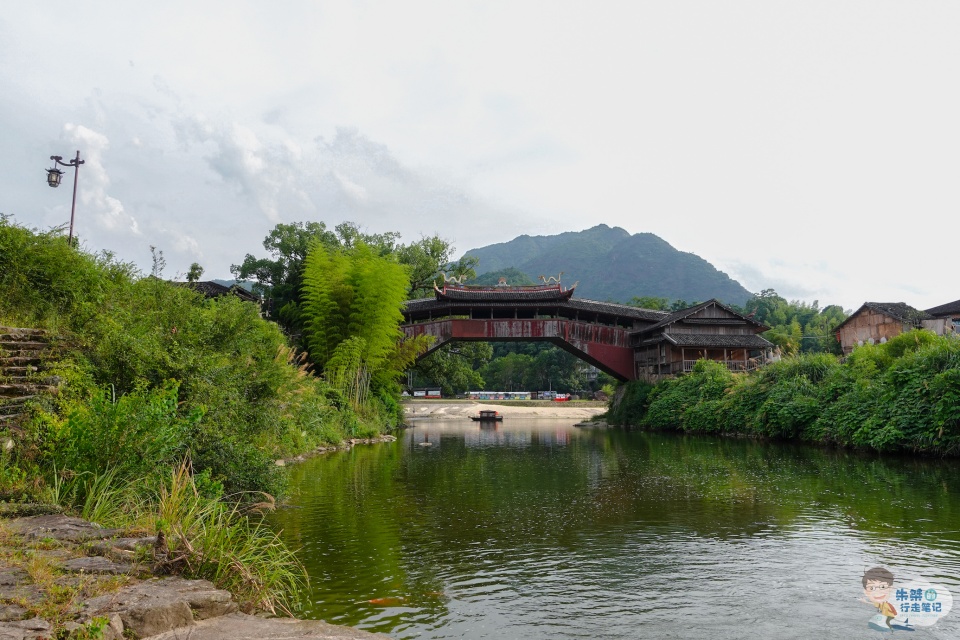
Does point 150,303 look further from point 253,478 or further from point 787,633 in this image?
point 787,633

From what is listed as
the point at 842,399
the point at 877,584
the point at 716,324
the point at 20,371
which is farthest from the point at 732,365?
the point at 20,371

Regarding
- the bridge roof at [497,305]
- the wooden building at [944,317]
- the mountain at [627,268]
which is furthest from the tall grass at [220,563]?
the mountain at [627,268]

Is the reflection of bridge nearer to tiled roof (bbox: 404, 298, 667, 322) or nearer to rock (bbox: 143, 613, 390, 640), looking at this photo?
tiled roof (bbox: 404, 298, 667, 322)

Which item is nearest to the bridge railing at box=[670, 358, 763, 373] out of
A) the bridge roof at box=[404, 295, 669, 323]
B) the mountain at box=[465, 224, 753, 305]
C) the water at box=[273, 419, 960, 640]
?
the bridge roof at box=[404, 295, 669, 323]

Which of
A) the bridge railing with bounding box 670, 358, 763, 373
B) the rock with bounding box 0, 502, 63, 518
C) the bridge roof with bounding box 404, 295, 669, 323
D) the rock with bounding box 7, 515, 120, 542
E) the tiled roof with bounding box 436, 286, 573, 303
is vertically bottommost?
the rock with bounding box 7, 515, 120, 542

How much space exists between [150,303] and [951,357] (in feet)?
54.5

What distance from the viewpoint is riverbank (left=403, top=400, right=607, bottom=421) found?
44.5m

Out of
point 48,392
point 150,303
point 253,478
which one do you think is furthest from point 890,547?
point 150,303

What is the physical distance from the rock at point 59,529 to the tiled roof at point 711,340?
24.8 m

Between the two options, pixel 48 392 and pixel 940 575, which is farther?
pixel 48 392

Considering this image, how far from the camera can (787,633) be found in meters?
4.28

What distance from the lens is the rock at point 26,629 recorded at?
2816mm

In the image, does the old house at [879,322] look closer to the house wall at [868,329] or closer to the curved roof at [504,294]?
the house wall at [868,329]
